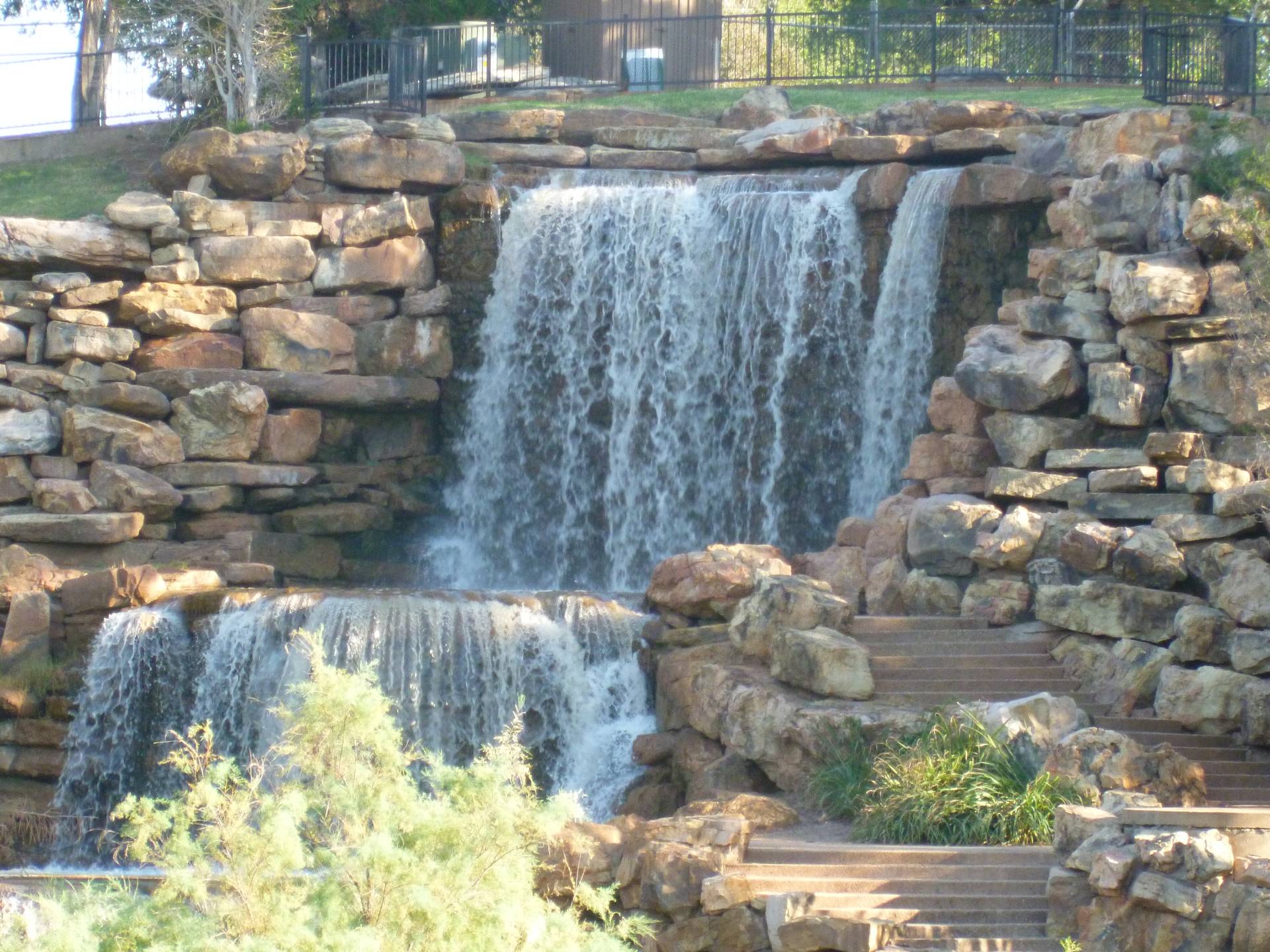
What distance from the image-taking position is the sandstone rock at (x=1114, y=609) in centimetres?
1406

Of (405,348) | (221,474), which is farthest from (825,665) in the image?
(405,348)

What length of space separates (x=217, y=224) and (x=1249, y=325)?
12.1m

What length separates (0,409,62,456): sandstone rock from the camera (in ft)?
63.6

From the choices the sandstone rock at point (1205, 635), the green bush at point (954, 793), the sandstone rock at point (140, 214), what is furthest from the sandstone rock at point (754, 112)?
the green bush at point (954, 793)

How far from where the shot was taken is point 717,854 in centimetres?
1111

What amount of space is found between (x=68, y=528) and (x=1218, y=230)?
488 inches

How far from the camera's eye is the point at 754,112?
23688mm

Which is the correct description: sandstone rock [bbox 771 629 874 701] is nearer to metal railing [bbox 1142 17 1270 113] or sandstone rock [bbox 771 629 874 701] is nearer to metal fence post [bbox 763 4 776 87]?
metal railing [bbox 1142 17 1270 113]

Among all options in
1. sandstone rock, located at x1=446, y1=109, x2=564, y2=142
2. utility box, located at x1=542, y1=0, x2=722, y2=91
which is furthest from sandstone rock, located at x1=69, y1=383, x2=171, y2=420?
utility box, located at x1=542, y1=0, x2=722, y2=91

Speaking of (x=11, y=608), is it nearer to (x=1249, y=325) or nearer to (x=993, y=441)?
(x=993, y=441)

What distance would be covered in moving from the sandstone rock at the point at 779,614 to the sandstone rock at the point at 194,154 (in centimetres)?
1022

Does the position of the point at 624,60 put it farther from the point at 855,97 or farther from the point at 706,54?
the point at 855,97

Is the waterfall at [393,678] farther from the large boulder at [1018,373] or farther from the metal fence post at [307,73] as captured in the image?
the metal fence post at [307,73]

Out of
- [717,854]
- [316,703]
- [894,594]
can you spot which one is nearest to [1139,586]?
[894,594]
